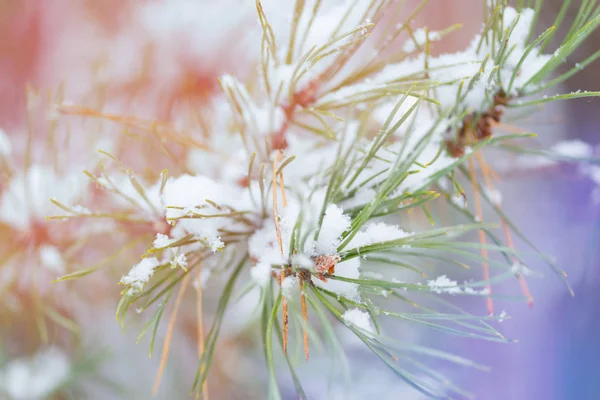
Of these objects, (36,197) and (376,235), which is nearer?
(376,235)

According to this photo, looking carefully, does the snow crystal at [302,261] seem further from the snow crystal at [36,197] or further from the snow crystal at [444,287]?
the snow crystal at [36,197]

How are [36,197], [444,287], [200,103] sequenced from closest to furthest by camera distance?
[444,287] → [36,197] → [200,103]

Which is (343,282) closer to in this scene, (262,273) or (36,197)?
(262,273)

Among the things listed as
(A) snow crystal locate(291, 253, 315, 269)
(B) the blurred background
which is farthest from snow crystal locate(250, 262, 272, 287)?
(B) the blurred background

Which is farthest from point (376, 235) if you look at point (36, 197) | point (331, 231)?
point (36, 197)

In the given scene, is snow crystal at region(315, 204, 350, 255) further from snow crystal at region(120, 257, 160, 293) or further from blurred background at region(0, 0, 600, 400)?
blurred background at region(0, 0, 600, 400)

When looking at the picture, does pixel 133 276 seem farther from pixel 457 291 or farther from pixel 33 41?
pixel 33 41

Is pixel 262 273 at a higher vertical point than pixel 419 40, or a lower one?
lower

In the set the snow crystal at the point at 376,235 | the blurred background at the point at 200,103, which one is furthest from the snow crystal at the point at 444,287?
the blurred background at the point at 200,103
